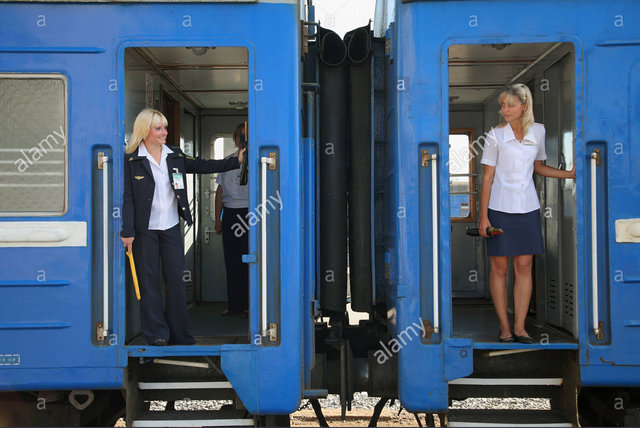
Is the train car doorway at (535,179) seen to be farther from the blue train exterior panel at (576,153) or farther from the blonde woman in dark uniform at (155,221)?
the blonde woman in dark uniform at (155,221)

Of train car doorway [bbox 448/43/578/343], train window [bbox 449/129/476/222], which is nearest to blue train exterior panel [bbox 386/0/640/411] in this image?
train car doorway [bbox 448/43/578/343]

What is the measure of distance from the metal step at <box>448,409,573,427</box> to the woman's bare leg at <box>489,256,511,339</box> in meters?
0.51

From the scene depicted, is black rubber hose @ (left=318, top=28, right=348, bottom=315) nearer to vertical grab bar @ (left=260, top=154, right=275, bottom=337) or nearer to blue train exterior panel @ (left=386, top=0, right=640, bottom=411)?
blue train exterior panel @ (left=386, top=0, right=640, bottom=411)

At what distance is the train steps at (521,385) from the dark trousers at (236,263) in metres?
2.02

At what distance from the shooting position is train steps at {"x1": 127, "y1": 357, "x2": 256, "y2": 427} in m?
3.46

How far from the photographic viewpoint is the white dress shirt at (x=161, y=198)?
139 inches

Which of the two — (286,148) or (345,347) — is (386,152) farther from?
(345,347)

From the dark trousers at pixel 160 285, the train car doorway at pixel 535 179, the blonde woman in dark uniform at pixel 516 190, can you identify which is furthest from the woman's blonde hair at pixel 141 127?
the blonde woman in dark uniform at pixel 516 190

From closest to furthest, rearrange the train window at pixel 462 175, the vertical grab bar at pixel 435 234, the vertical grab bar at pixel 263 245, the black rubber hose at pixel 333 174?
the vertical grab bar at pixel 263 245 → the vertical grab bar at pixel 435 234 → the black rubber hose at pixel 333 174 → the train window at pixel 462 175

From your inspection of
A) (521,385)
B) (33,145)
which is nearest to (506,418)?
(521,385)

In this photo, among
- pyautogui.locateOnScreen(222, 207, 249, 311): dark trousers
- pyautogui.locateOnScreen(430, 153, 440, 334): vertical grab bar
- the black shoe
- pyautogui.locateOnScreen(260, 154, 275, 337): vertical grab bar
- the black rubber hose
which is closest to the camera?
pyautogui.locateOnScreen(260, 154, 275, 337): vertical grab bar

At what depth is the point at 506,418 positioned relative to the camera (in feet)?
11.6

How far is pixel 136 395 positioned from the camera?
3572 millimetres

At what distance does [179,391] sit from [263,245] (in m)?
1.19
